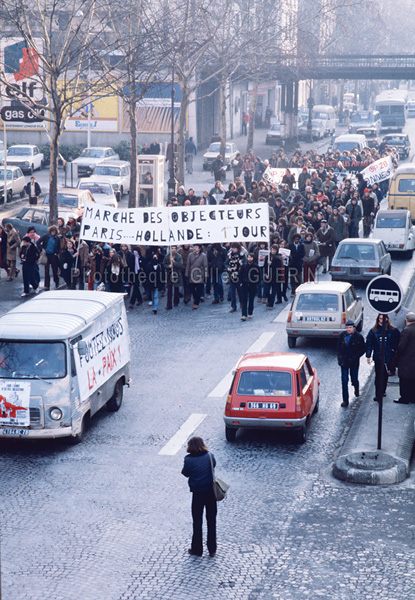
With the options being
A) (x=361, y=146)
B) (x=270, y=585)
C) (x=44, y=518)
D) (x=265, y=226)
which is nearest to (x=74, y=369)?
(x=44, y=518)

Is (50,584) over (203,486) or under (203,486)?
under

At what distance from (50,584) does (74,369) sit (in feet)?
16.1

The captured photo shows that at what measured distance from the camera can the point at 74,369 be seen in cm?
1520

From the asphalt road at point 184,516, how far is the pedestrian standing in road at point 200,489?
0.75ft

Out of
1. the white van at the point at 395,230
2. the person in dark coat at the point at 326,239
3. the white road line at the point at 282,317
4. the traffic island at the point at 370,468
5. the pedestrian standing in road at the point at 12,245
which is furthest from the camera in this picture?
the white van at the point at 395,230

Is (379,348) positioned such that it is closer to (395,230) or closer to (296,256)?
(296,256)

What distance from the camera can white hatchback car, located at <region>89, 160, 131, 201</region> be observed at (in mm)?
45728

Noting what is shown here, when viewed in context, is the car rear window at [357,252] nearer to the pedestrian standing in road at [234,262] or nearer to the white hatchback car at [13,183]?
the pedestrian standing in road at [234,262]

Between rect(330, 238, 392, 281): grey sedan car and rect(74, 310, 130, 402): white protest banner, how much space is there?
10611mm

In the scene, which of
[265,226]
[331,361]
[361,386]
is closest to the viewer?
[361,386]

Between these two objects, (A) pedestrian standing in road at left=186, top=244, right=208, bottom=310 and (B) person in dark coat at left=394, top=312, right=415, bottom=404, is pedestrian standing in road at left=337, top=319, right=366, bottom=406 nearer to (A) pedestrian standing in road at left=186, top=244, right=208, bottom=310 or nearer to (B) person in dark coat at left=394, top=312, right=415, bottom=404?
(B) person in dark coat at left=394, top=312, right=415, bottom=404

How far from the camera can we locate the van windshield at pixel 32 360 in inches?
591

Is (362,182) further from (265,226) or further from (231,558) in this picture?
(231,558)

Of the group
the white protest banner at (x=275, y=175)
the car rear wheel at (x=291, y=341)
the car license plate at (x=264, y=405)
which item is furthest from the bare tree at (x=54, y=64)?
the car license plate at (x=264, y=405)
